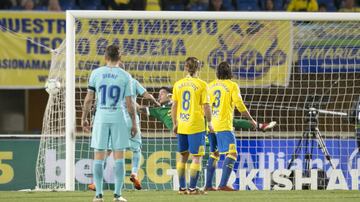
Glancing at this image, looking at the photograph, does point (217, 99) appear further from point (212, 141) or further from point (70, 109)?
→ point (70, 109)

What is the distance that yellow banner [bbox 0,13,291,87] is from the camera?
20.3 metres

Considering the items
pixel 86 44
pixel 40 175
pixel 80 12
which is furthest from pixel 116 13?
pixel 40 175

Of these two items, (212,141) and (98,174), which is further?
(212,141)

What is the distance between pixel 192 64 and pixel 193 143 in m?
1.05

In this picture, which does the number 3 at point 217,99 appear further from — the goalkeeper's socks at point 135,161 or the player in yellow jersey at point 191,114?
the goalkeeper's socks at point 135,161

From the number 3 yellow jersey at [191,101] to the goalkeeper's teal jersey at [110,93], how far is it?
90.0 inches

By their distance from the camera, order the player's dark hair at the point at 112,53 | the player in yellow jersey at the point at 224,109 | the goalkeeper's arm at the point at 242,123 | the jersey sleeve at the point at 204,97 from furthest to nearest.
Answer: the goalkeeper's arm at the point at 242,123
the player in yellow jersey at the point at 224,109
the jersey sleeve at the point at 204,97
the player's dark hair at the point at 112,53

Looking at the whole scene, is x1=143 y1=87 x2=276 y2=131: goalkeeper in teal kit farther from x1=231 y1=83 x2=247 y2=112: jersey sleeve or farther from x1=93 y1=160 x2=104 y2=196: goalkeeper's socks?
x1=93 y1=160 x2=104 y2=196: goalkeeper's socks

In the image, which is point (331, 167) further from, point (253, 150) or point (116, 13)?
point (116, 13)

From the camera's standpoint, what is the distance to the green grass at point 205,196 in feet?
51.3

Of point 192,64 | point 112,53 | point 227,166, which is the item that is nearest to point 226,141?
point 227,166

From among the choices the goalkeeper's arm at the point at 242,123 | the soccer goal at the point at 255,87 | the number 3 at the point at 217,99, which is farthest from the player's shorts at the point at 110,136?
the goalkeeper's arm at the point at 242,123

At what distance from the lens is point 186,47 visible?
20609 mm

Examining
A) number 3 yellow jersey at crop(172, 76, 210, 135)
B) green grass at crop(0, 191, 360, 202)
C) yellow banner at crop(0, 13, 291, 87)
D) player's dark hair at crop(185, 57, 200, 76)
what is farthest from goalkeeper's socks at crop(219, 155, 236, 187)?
yellow banner at crop(0, 13, 291, 87)
